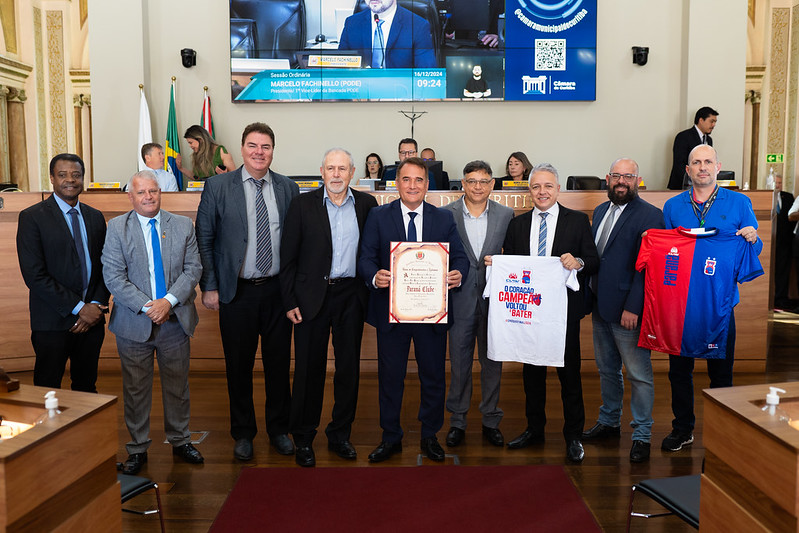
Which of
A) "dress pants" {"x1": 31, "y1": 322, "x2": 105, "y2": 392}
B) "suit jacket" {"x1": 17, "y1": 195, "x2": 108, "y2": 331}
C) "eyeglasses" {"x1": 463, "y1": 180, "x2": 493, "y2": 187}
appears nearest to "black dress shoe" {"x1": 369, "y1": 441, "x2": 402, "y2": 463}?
"eyeglasses" {"x1": 463, "y1": 180, "x2": 493, "y2": 187}

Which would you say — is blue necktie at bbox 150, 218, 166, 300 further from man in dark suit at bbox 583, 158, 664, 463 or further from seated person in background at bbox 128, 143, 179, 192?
seated person in background at bbox 128, 143, 179, 192

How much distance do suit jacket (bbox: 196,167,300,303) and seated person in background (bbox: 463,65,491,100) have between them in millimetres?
4894

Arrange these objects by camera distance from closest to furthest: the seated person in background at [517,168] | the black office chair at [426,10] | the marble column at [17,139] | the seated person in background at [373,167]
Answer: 1. the seated person in background at [517,168]
2. the seated person in background at [373,167]
3. the black office chair at [426,10]
4. the marble column at [17,139]

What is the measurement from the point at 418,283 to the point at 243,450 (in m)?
1.38

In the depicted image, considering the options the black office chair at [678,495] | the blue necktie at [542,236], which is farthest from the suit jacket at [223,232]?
the black office chair at [678,495]

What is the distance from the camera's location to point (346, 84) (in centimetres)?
792

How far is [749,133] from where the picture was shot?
12242 millimetres

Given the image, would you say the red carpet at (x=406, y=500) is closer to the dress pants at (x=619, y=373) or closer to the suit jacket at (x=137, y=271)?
the dress pants at (x=619, y=373)

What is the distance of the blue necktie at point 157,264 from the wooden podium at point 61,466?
3.90ft

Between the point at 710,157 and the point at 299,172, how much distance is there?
5556 millimetres

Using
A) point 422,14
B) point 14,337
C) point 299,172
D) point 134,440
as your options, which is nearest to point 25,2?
point 299,172

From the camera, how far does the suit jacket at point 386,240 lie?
3.50 meters

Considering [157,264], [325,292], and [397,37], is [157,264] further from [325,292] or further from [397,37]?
[397,37]

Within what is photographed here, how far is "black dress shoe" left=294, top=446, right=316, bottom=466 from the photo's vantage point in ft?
11.6
